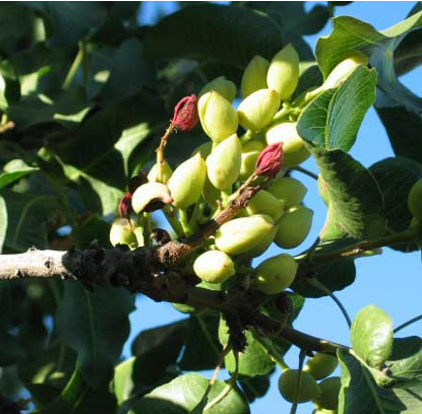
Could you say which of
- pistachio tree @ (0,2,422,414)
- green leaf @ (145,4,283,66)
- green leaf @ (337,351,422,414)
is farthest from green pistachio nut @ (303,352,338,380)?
green leaf @ (145,4,283,66)

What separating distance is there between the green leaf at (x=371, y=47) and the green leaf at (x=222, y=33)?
30cm

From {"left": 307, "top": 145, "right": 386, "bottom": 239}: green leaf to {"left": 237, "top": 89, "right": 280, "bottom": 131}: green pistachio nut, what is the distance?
11cm

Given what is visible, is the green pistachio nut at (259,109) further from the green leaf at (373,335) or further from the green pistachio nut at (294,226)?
the green leaf at (373,335)

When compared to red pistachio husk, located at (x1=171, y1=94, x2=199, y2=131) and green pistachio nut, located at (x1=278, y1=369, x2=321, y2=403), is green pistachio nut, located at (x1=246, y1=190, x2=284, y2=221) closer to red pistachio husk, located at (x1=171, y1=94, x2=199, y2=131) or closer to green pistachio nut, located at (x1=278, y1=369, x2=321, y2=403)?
red pistachio husk, located at (x1=171, y1=94, x2=199, y2=131)

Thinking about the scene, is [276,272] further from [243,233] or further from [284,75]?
[284,75]

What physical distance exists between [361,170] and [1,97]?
82 cm

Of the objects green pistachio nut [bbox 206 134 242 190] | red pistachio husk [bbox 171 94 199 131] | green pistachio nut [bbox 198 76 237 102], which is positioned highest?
green pistachio nut [bbox 198 76 237 102]

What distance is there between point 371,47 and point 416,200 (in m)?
0.18

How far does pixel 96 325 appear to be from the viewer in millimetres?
1249

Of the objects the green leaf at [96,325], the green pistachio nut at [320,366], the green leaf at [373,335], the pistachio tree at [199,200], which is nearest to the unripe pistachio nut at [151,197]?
the pistachio tree at [199,200]

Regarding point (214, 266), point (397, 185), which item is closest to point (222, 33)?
point (397, 185)

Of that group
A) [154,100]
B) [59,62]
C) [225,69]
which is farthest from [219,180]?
[59,62]

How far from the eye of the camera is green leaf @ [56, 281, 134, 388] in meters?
1.21

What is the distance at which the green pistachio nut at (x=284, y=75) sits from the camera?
0.91 meters
